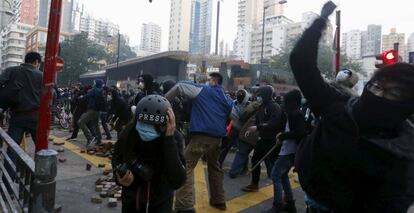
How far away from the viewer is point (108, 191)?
549 centimetres

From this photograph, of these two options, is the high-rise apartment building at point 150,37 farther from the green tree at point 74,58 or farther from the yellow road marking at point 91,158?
the yellow road marking at point 91,158

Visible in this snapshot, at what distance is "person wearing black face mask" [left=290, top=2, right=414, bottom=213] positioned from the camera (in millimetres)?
1804

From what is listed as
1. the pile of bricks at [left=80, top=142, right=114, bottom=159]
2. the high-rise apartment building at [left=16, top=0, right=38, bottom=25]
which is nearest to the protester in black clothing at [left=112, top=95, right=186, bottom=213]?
the pile of bricks at [left=80, top=142, right=114, bottom=159]

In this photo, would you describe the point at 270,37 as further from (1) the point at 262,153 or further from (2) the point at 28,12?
(1) the point at 262,153

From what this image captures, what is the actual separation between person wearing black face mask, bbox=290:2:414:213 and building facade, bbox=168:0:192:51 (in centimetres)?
8366

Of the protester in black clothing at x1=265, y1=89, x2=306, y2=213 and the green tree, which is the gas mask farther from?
the green tree

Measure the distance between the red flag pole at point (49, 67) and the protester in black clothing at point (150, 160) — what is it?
1.26 meters

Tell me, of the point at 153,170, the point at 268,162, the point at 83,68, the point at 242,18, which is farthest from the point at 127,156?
the point at 242,18

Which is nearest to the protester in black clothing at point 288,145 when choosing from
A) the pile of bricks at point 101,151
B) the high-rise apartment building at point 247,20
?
the pile of bricks at point 101,151

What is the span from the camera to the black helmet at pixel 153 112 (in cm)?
250

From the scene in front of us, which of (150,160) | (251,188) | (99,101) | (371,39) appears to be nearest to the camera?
(150,160)

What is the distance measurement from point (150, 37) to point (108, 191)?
126829mm

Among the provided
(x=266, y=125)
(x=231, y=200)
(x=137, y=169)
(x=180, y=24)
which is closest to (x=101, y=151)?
(x=231, y=200)

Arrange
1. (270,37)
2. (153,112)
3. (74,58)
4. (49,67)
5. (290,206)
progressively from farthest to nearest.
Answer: (270,37) → (74,58) → (290,206) → (49,67) → (153,112)
